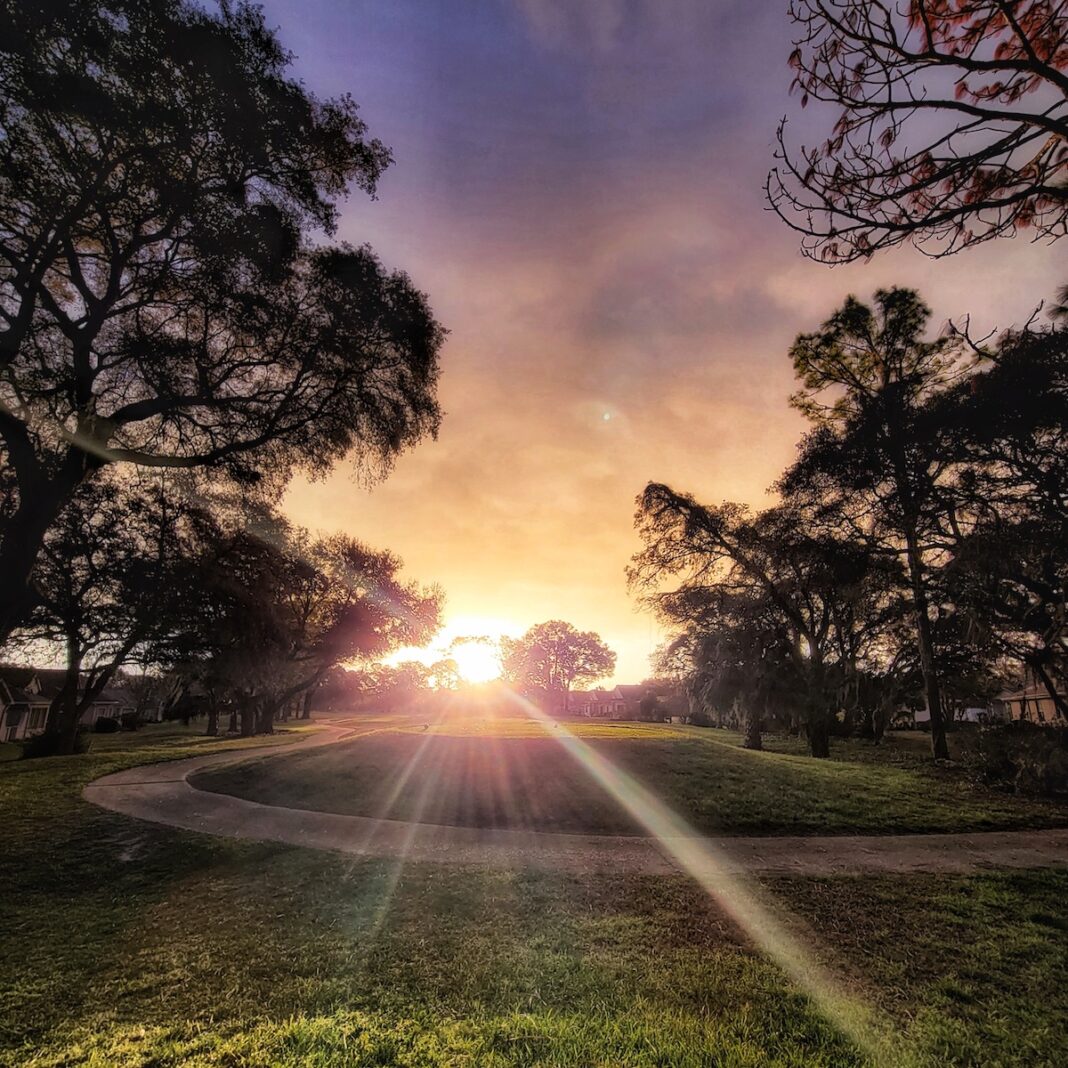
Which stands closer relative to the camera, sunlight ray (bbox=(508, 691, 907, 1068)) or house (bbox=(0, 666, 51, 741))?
sunlight ray (bbox=(508, 691, 907, 1068))

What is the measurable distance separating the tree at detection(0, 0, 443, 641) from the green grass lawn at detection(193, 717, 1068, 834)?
6538 mm

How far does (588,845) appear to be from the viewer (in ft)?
25.3

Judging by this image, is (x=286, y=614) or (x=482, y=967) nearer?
(x=482, y=967)

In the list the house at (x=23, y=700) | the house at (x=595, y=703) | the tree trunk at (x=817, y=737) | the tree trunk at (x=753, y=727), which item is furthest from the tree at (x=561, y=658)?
the tree trunk at (x=817, y=737)

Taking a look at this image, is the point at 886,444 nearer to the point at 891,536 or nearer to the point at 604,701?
the point at 891,536

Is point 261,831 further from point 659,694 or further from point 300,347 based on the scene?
point 659,694

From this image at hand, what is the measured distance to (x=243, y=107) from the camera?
816 centimetres

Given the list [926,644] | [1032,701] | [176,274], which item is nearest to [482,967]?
[176,274]

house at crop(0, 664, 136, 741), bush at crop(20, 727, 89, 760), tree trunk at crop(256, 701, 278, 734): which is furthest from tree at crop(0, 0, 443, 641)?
house at crop(0, 664, 136, 741)

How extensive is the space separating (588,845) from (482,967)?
4.20m

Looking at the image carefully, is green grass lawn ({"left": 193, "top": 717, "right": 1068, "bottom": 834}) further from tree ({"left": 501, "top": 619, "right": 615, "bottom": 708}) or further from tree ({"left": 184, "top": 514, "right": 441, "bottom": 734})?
tree ({"left": 501, "top": 619, "right": 615, "bottom": 708})

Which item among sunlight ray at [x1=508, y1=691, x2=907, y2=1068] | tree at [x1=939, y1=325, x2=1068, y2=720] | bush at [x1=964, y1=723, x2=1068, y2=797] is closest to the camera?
sunlight ray at [x1=508, y1=691, x2=907, y2=1068]

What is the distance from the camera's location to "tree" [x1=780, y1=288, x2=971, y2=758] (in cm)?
1285

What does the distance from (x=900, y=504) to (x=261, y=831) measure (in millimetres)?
15106
